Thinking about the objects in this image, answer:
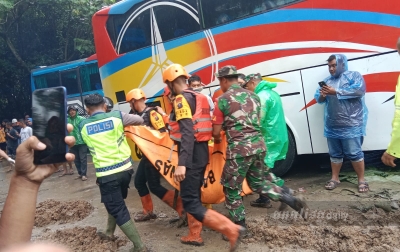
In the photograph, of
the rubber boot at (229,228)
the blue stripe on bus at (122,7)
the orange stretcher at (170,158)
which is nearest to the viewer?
the rubber boot at (229,228)

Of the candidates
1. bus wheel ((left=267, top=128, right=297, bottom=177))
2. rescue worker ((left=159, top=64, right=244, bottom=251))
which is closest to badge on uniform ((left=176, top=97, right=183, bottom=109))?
rescue worker ((left=159, top=64, right=244, bottom=251))

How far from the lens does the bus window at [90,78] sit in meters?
12.9

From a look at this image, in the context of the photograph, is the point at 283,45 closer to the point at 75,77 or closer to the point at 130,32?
the point at 130,32

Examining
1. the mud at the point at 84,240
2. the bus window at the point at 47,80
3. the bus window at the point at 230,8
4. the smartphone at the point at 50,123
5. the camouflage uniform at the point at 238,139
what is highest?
the bus window at the point at 47,80

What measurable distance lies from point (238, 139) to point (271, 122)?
1194 millimetres

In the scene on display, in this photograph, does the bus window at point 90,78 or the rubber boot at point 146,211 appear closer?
the rubber boot at point 146,211

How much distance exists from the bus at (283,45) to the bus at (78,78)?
6209 mm

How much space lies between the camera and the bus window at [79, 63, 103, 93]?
42.4ft

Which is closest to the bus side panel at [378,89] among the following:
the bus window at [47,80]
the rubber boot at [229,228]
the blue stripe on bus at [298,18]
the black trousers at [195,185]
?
the blue stripe on bus at [298,18]

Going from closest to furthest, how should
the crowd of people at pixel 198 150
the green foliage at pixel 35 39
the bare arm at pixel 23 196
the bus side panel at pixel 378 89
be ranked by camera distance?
the bare arm at pixel 23 196
the crowd of people at pixel 198 150
the bus side panel at pixel 378 89
the green foliage at pixel 35 39

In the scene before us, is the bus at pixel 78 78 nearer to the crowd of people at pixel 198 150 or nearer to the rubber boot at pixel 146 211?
the rubber boot at pixel 146 211

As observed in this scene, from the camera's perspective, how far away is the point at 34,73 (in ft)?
47.3

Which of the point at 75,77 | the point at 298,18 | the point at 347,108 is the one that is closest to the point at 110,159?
the point at 347,108

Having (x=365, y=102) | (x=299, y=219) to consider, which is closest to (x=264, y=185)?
(x=299, y=219)
